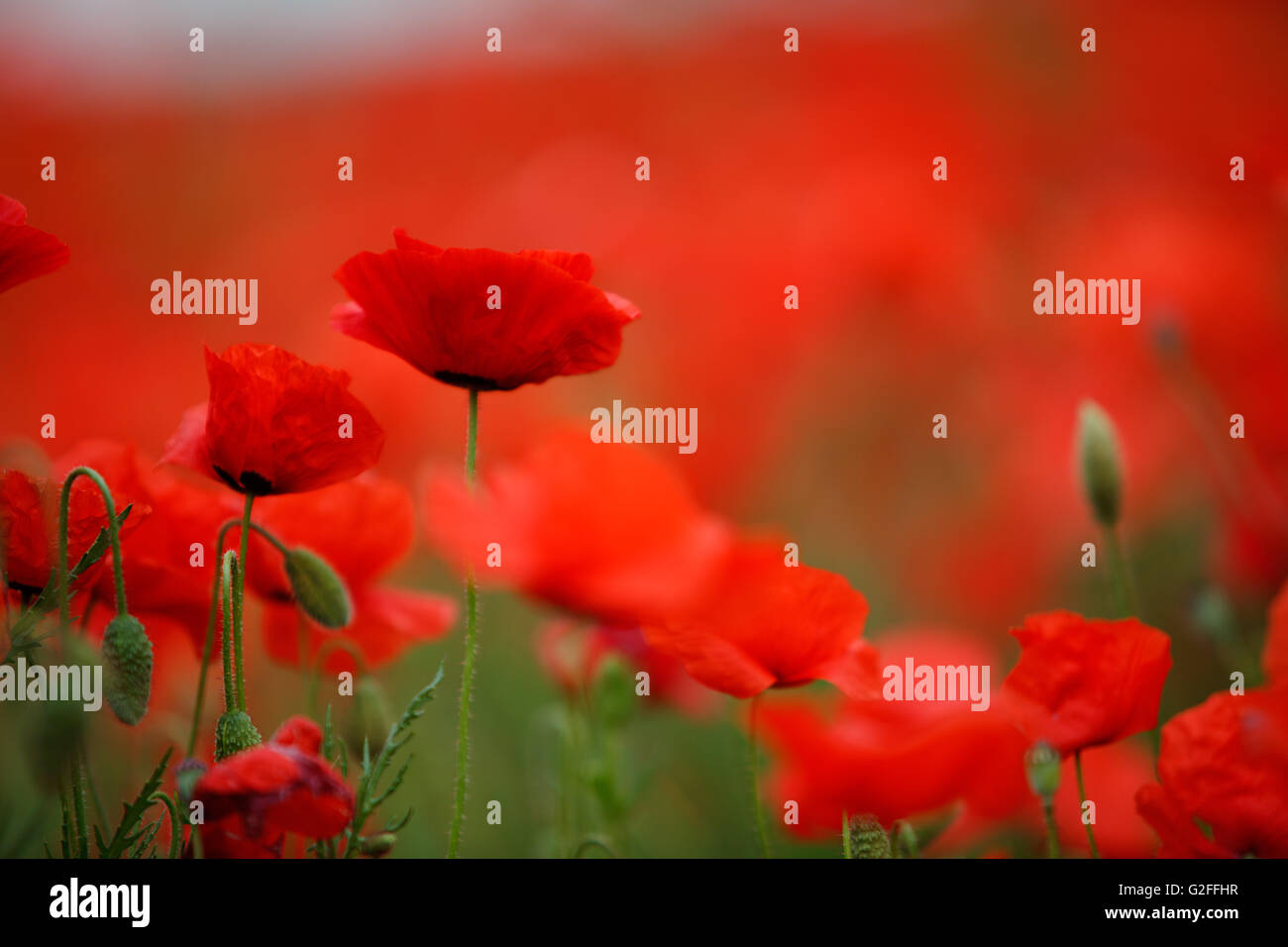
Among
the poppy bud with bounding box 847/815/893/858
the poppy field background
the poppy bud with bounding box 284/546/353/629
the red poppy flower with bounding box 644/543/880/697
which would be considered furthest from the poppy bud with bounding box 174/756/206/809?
the poppy field background

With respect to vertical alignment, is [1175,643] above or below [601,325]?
below

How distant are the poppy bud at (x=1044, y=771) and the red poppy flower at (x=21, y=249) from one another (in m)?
0.65

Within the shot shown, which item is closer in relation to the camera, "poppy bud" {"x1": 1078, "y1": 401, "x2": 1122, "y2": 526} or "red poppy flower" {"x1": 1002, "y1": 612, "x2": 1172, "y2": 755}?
"red poppy flower" {"x1": 1002, "y1": 612, "x2": 1172, "y2": 755}

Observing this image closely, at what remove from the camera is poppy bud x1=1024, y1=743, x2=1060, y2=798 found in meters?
0.65

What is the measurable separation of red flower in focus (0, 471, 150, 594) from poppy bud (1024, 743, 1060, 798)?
56 cm

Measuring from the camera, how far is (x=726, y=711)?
5.03 ft

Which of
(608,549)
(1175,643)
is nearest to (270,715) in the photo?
(608,549)

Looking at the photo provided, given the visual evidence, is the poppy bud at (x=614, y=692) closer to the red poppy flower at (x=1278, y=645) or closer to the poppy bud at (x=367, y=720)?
the poppy bud at (x=367, y=720)

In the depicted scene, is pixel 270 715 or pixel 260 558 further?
pixel 270 715

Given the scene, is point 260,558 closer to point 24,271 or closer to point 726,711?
point 24,271

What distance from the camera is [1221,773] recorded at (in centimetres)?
68

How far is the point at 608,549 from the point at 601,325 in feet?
0.63

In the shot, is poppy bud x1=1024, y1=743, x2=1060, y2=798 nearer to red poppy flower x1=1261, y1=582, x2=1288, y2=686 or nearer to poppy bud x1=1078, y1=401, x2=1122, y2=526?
red poppy flower x1=1261, y1=582, x2=1288, y2=686

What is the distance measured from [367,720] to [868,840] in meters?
0.34
